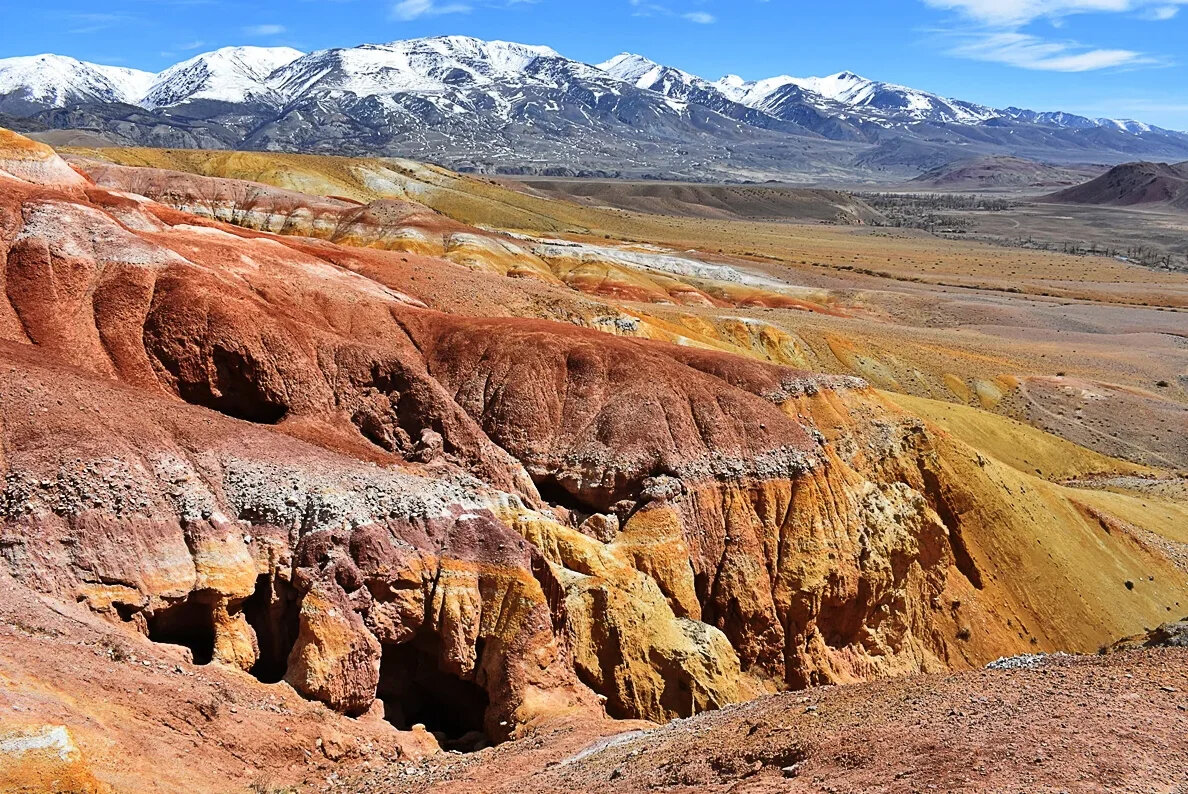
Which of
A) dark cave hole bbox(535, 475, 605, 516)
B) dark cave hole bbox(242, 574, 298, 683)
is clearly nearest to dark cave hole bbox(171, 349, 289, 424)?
dark cave hole bbox(242, 574, 298, 683)

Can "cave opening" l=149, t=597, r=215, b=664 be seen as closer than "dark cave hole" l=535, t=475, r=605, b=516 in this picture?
Yes

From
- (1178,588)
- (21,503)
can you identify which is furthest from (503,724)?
(1178,588)

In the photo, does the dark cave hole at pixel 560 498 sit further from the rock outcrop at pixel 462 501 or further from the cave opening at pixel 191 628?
the cave opening at pixel 191 628

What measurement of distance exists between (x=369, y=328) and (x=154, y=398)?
9657 millimetres

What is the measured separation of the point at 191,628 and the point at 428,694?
20.1 feet

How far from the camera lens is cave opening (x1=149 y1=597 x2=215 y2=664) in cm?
1842

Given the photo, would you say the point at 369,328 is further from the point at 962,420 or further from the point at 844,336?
the point at 844,336

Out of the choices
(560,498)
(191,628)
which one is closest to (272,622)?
(191,628)

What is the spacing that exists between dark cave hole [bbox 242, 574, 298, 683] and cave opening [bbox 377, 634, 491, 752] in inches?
90.7

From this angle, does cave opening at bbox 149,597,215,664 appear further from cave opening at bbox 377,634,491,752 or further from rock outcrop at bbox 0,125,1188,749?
cave opening at bbox 377,634,491,752

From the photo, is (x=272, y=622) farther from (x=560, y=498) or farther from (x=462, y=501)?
(x=560, y=498)

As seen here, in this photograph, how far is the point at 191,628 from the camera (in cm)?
1894

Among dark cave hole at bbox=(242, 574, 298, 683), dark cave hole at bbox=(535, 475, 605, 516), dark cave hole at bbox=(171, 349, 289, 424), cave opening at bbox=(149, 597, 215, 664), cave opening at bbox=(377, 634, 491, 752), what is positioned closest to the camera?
cave opening at bbox=(149, 597, 215, 664)

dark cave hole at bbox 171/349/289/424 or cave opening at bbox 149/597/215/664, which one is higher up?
dark cave hole at bbox 171/349/289/424
